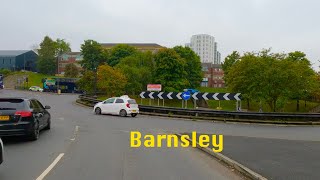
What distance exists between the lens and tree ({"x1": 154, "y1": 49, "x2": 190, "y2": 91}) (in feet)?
244

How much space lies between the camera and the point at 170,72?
76.1m

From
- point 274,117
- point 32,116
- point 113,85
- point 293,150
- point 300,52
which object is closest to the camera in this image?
point 293,150

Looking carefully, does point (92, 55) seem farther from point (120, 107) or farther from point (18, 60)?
point (120, 107)

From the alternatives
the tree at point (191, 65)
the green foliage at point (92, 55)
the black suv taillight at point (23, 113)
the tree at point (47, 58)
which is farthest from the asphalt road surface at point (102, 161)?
the tree at point (47, 58)

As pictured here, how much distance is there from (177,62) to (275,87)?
42911 mm

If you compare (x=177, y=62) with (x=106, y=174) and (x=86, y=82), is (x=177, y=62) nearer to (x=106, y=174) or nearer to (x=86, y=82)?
(x=86, y=82)

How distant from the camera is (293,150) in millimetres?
12797

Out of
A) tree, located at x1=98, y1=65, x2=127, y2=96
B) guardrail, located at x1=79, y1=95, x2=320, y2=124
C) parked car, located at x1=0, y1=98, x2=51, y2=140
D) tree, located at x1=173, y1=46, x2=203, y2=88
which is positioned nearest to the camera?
parked car, located at x1=0, y1=98, x2=51, y2=140

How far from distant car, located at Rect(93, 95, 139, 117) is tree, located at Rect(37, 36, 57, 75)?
124830mm

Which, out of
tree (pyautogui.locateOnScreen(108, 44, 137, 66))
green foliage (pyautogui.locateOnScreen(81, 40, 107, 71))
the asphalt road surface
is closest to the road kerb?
the asphalt road surface

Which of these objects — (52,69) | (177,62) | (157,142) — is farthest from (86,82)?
(52,69)

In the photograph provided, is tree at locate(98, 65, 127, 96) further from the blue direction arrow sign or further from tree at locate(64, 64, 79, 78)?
tree at locate(64, 64, 79, 78)

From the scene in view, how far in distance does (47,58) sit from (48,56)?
1046 mm

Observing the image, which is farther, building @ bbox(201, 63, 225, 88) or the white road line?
building @ bbox(201, 63, 225, 88)
